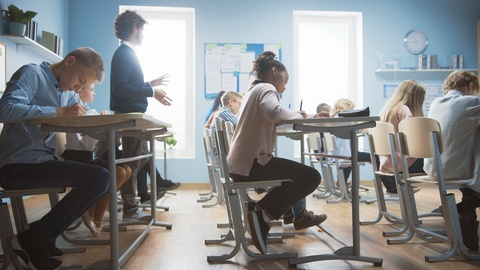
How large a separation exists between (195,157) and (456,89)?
4.00m

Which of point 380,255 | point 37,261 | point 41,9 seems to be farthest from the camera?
point 41,9

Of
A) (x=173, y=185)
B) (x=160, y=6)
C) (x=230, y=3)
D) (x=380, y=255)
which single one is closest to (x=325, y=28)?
(x=230, y=3)

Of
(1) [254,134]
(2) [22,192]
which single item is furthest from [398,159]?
(2) [22,192]

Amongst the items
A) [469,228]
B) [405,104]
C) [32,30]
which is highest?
[32,30]

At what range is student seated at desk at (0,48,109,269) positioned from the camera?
64.0 inches

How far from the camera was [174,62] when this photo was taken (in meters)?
6.13

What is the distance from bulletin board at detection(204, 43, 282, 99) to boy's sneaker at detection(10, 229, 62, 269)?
440 centimetres

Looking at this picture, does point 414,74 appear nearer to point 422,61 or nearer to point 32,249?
point 422,61

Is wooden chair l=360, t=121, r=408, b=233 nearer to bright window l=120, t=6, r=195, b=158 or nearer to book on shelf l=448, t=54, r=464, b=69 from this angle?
bright window l=120, t=6, r=195, b=158

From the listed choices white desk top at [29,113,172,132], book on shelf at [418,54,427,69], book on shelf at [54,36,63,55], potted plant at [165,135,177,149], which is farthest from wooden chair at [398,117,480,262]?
book on shelf at [418,54,427,69]

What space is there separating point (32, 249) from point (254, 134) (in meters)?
1.07

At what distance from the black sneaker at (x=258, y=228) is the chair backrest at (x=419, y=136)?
810 mm

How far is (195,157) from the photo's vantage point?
5914 mm

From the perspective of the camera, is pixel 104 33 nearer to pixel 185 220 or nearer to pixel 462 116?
pixel 185 220
